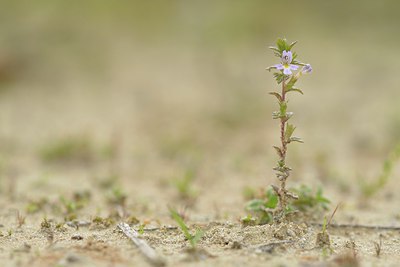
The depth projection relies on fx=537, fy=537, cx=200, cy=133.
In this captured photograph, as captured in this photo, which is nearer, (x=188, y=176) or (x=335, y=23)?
(x=188, y=176)

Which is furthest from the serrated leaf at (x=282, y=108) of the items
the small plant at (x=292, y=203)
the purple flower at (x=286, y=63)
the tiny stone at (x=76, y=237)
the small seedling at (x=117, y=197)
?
the small seedling at (x=117, y=197)

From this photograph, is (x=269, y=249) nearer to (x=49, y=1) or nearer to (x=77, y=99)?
(x=77, y=99)

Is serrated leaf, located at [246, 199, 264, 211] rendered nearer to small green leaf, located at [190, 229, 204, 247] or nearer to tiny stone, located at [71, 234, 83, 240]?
small green leaf, located at [190, 229, 204, 247]

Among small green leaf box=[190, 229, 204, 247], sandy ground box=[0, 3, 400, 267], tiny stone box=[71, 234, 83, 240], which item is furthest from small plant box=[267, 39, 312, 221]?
tiny stone box=[71, 234, 83, 240]

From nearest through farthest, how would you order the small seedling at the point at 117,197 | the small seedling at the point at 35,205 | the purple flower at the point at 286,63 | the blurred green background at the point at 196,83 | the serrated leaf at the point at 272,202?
the purple flower at the point at 286,63 → the serrated leaf at the point at 272,202 → the small seedling at the point at 35,205 → the small seedling at the point at 117,197 → the blurred green background at the point at 196,83

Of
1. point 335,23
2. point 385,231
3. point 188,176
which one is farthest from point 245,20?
point 385,231

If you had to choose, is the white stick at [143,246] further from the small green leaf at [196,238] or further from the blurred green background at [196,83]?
the blurred green background at [196,83]

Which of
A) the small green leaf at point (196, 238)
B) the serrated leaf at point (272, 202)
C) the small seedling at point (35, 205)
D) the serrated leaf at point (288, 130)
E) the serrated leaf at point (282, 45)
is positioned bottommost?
the small green leaf at point (196, 238)
